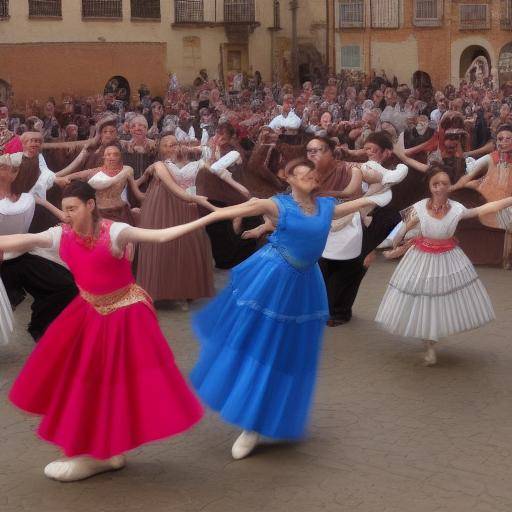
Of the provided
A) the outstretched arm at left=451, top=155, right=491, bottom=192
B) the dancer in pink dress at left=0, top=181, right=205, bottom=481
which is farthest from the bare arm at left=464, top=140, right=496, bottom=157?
the dancer in pink dress at left=0, top=181, right=205, bottom=481

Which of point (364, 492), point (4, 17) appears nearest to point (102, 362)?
point (364, 492)

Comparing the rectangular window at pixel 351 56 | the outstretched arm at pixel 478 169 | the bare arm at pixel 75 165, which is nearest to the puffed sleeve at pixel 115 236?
the bare arm at pixel 75 165

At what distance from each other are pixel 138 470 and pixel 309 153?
3.34 meters

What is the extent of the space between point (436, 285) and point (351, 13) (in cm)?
3283

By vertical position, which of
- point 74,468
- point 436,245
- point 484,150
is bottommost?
point 74,468

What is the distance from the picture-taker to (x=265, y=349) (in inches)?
237

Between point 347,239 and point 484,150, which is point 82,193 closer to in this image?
point 347,239

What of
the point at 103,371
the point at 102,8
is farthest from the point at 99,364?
the point at 102,8

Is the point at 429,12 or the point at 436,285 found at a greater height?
the point at 429,12

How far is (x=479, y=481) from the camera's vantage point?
575cm

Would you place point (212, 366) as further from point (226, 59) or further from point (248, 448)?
point (226, 59)

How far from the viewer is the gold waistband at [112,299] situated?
5695mm

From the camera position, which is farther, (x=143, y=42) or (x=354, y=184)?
(x=143, y=42)

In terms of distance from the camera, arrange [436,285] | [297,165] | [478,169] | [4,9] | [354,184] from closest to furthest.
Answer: [297,165] < [436,285] < [354,184] < [478,169] < [4,9]
